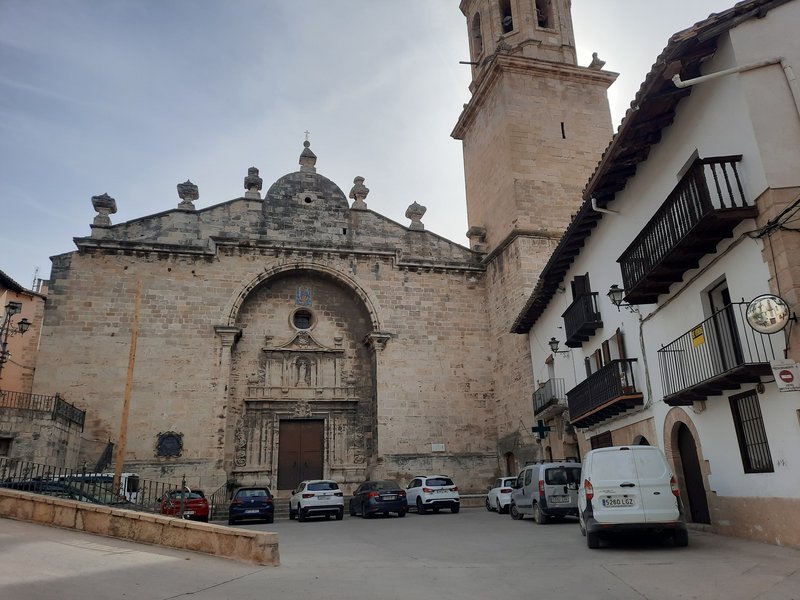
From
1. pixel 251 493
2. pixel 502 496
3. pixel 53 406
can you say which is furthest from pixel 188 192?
pixel 502 496

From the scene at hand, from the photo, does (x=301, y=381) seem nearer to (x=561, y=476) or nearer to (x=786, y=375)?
(x=561, y=476)

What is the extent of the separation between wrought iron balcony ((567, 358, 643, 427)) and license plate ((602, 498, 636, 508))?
169 inches

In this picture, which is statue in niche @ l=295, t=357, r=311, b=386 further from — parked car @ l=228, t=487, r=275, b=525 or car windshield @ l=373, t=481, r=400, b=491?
parked car @ l=228, t=487, r=275, b=525

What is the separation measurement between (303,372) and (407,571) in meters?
16.5

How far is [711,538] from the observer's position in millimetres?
9203

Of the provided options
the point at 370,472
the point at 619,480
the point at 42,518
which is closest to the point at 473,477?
the point at 370,472

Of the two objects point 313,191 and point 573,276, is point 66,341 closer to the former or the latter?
point 313,191

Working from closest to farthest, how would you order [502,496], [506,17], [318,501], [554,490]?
[554,490]
[318,501]
[502,496]
[506,17]

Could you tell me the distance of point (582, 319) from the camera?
14.8 meters

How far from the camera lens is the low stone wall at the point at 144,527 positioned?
7406 mm

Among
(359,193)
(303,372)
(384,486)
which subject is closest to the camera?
(384,486)

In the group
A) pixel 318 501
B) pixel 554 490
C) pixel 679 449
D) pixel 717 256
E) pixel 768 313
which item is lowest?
pixel 318 501

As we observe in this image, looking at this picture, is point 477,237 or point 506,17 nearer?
point 477,237

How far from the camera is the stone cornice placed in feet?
79.5
